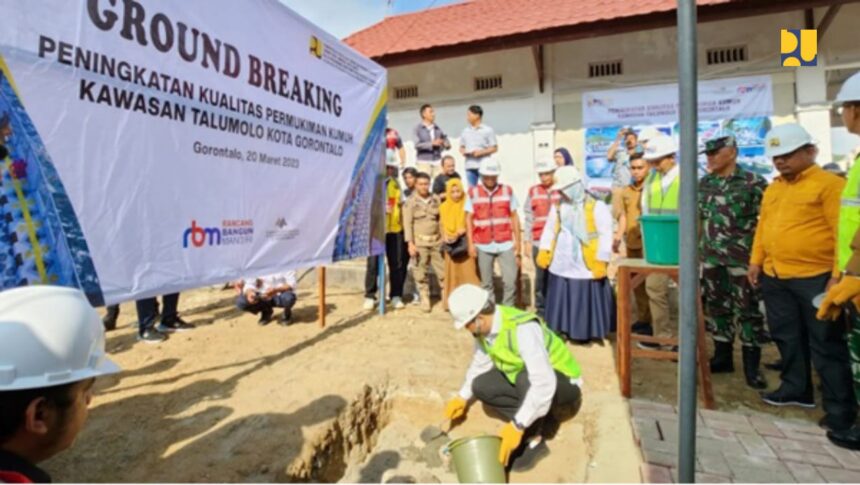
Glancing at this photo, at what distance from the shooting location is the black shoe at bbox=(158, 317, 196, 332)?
16.3ft

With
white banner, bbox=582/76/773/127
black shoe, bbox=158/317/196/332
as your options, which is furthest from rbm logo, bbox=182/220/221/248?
white banner, bbox=582/76/773/127

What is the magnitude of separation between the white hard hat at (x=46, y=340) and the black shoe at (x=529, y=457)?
238cm

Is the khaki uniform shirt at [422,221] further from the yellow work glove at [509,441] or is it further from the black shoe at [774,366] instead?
the black shoe at [774,366]

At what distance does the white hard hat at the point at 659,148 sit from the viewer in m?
3.73

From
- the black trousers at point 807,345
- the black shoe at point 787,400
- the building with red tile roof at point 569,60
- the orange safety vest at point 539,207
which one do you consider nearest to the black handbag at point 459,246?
the orange safety vest at point 539,207

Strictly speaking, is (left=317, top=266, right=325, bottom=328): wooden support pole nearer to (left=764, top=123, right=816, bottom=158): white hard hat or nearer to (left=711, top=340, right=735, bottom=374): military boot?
(left=711, top=340, right=735, bottom=374): military boot

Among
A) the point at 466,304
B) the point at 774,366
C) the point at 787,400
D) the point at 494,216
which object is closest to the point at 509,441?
the point at 466,304

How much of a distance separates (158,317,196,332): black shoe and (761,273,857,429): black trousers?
5297 millimetres

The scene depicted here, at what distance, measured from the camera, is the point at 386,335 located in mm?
4809

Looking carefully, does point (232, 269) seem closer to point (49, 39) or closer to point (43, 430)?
point (49, 39)

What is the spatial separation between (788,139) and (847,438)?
5.35ft

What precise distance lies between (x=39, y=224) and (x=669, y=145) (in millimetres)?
4155

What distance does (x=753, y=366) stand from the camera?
3371 mm

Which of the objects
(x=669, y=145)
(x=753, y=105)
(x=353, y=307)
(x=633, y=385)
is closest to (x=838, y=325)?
(x=633, y=385)
